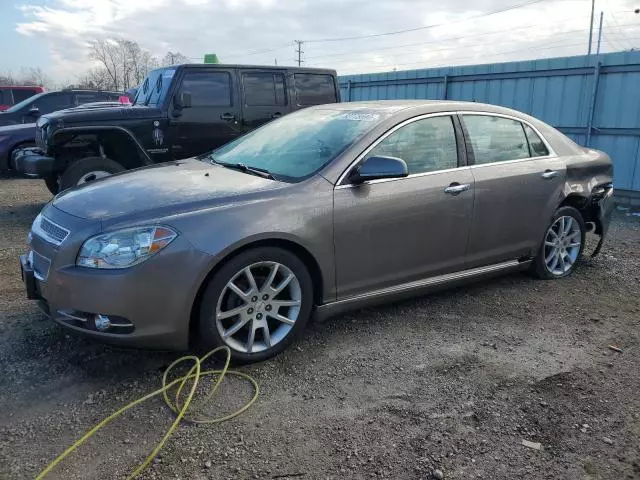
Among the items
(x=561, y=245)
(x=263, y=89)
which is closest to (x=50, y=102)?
(x=263, y=89)

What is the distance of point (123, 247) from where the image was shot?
3039 millimetres

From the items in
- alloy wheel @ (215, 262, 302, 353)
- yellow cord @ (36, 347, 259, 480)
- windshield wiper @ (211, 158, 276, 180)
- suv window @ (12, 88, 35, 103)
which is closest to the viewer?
yellow cord @ (36, 347, 259, 480)

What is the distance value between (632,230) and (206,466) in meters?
7.07

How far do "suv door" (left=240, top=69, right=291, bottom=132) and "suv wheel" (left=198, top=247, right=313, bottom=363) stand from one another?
486cm

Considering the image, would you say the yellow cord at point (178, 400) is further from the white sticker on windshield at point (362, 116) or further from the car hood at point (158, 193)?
the white sticker on windshield at point (362, 116)

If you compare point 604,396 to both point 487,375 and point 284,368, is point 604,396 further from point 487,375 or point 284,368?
point 284,368

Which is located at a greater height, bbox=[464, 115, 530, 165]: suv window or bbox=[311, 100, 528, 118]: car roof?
bbox=[311, 100, 528, 118]: car roof

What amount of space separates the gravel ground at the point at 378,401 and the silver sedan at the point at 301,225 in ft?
1.06

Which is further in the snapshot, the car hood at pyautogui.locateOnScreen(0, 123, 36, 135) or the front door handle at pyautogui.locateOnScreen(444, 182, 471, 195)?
the car hood at pyautogui.locateOnScreen(0, 123, 36, 135)

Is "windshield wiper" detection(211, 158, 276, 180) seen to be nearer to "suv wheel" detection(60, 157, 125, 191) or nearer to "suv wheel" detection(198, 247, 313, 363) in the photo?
"suv wheel" detection(198, 247, 313, 363)

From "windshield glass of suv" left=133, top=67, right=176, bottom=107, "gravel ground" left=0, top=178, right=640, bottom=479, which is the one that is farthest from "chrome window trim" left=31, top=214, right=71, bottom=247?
"windshield glass of suv" left=133, top=67, right=176, bottom=107

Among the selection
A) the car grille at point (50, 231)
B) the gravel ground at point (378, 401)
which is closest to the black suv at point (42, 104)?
the gravel ground at point (378, 401)

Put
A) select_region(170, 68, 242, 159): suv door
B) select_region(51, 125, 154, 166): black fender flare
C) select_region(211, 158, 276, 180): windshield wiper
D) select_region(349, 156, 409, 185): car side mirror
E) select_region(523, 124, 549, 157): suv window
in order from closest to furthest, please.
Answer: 1. select_region(349, 156, 409, 185): car side mirror
2. select_region(211, 158, 276, 180): windshield wiper
3. select_region(523, 124, 549, 157): suv window
4. select_region(51, 125, 154, 166): black fender flare
5. select_region(170, 68, 242, 159): suv door

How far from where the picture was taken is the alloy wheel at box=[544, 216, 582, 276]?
16.8 ft
